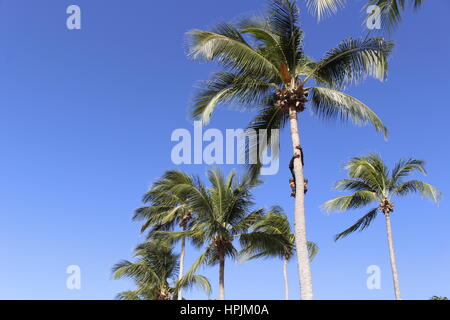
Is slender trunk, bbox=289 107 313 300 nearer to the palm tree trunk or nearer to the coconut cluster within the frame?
the coconut cluster

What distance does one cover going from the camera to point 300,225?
10.3 m

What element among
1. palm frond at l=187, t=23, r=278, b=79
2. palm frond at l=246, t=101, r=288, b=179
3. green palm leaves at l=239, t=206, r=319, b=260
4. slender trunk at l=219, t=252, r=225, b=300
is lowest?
slender trunk at l=219, t=252, r=225, b=300

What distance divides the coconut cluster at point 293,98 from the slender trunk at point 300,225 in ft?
0.56

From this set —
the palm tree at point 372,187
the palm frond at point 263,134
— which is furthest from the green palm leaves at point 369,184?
the palm frond at point 263,134

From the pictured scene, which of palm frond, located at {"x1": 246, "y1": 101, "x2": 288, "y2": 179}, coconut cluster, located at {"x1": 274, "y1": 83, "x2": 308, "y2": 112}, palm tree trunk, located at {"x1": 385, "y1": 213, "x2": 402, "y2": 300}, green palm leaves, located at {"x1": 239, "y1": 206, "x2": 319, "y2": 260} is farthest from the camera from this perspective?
palm tree trunk, located at {"x1": 385, "y1": 213, "x2": 402, "y2": 300}

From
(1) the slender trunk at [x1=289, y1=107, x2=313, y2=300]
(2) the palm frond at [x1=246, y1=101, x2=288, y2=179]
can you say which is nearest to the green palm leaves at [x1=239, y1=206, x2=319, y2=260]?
(2) the palm frond at [x1=246, y1=101, x2=288, y2=179]

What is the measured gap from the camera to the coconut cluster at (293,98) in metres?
11.7

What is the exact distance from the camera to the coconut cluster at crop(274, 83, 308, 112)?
1170cm

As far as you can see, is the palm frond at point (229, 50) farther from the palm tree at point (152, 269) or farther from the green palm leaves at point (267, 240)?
the palm tree at point (152, 269)

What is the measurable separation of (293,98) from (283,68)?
0.97 metres

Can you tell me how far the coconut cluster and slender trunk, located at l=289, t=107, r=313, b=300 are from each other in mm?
171
